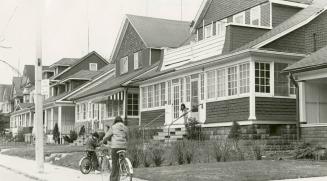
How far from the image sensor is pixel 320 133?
20.4 metres

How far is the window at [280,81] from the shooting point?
903 inches

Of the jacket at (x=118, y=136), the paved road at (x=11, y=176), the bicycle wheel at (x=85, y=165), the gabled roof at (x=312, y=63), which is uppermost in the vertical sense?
the gabled roof at (x=312, y=63)

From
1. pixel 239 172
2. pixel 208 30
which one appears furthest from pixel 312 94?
pixel 208 30

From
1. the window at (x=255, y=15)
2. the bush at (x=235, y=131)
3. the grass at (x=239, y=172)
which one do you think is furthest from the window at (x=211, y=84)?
the grass at (x=239, y=172)

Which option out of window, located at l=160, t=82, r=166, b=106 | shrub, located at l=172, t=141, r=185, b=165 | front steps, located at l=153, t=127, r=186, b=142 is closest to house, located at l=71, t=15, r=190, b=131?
window, located at l=160, t=82, r=166, b=106

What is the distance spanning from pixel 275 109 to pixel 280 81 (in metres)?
1.30

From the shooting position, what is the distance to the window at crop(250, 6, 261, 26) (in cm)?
2656

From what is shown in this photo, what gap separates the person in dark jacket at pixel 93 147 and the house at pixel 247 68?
23.4ft

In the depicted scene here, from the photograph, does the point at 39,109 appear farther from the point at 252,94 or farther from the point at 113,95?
the point at 113,95

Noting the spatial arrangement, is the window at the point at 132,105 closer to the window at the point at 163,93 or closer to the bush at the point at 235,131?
the window at the point at 163,93

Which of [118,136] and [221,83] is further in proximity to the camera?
[221,83]

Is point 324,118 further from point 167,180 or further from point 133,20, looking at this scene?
point 133,20

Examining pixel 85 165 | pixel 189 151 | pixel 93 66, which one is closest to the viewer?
pixel 85 165

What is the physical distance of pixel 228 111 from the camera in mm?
23750
